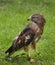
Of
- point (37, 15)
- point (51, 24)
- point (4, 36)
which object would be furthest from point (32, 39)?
point (51, 24)

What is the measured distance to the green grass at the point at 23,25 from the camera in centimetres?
1070

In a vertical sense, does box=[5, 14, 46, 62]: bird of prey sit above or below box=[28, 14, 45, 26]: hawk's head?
below

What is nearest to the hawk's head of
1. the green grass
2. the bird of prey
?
the bird of prey

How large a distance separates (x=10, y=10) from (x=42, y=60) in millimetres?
7927

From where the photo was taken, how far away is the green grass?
10.7 metres

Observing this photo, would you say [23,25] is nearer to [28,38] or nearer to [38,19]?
[38,19]

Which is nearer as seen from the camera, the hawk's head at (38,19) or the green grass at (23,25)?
the hawk's head at (38,19)

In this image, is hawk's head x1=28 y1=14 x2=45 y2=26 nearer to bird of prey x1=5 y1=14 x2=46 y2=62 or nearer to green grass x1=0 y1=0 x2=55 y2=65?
bird of prey x1=5 y1=14 x2=46 y2=62

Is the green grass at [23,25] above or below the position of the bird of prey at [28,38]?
below

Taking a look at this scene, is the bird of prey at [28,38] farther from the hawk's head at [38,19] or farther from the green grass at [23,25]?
the green grass at [23,25]

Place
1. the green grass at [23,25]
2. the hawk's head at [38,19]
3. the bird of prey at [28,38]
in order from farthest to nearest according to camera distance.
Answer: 1. the green grass at [23,25]
2. the hawk's head at [38,19]
3. the bird of prey at [28,38]

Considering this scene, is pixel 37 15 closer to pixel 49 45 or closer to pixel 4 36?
pixel 49 45

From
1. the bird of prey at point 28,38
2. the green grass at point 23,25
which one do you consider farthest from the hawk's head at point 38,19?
the green grass at point 23,25

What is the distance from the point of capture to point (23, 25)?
15.5m
